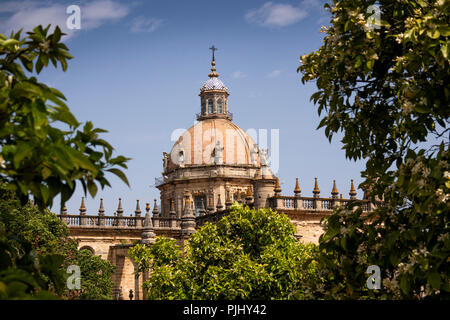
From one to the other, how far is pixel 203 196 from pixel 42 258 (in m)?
60.5

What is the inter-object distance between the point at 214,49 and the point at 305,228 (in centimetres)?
3753

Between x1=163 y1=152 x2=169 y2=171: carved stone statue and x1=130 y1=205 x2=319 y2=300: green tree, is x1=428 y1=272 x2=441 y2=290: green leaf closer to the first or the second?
x1=130 y1=205 x2=319 y2=300: green tree

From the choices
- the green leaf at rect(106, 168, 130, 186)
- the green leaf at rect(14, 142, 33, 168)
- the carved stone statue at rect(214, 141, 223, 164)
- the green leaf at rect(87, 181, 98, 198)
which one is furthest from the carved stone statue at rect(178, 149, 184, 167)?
the green leaf at rect(14, 142, 33, 168)

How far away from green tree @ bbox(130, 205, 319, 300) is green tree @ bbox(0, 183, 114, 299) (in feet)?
10.6

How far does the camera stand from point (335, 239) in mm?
8430

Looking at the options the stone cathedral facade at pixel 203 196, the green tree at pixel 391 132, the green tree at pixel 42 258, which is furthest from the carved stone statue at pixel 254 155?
the green tree at pixel 391 132

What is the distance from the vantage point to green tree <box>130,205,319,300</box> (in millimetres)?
21484

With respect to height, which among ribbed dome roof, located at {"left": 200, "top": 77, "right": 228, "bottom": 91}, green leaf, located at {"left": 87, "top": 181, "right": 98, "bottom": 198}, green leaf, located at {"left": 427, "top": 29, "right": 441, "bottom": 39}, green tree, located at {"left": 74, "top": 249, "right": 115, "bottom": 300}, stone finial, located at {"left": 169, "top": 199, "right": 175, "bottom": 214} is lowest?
green tree, located at {"left": 74, "top": 249, "right": 115, "bottom": 300}

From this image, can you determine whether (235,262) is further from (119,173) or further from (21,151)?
(21,151)

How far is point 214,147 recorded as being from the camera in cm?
6788

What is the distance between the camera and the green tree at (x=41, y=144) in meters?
5.37

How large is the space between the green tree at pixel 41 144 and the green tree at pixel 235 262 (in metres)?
14.8
